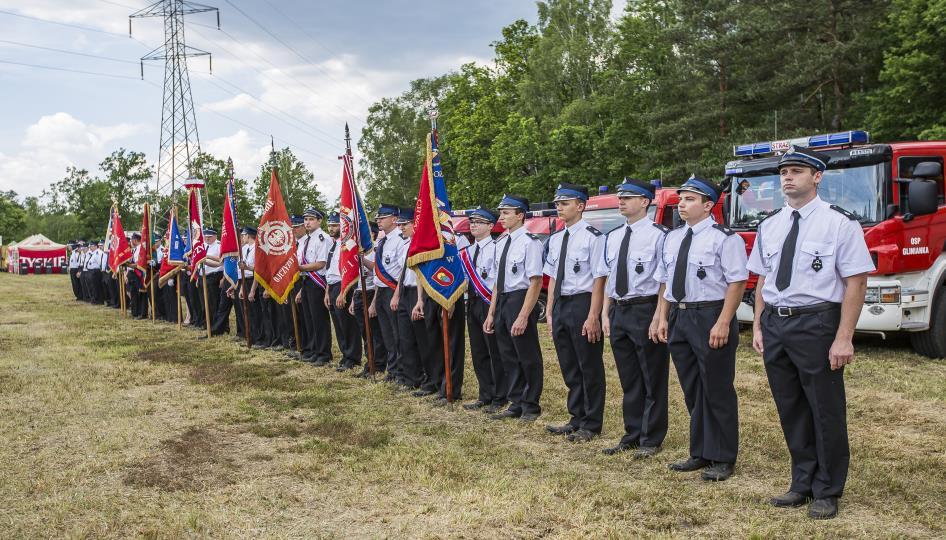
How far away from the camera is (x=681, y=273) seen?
5445 millimetres

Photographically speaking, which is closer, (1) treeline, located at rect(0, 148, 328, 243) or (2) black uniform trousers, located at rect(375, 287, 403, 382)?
(2) black uniform trousers, located at rect(375, 287, 403, 382)

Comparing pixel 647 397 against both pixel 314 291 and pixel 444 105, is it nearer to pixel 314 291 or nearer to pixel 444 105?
pixel 314 291

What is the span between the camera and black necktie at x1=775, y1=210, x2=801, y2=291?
4602 mm

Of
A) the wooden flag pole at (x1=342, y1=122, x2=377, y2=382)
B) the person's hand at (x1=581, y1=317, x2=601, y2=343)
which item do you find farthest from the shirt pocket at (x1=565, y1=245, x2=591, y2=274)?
the wooden flag pole at (x1=342, y1=122, x2=377, y2=382)

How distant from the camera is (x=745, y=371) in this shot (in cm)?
944

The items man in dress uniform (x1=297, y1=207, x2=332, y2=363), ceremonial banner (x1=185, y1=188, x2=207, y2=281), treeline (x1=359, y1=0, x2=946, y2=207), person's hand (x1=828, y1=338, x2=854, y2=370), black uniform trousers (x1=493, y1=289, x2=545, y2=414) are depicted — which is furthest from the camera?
treeline (x1=359, y1=0, x2=946, y2=207)

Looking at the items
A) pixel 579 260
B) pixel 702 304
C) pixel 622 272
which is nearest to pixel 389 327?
pixel 579 260

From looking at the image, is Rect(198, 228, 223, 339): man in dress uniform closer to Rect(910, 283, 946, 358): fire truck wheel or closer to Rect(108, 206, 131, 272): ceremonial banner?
Rect(108, 206, 131, 272): ceremonial banner

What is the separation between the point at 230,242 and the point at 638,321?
9.47 meters

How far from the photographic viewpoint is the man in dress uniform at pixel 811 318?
4.45 m

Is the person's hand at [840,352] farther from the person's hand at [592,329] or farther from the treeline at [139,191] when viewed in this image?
the treeline at [139,191]

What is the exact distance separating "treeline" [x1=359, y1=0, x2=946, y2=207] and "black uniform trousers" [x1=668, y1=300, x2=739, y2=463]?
63.9 feet

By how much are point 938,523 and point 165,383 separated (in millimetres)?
8306

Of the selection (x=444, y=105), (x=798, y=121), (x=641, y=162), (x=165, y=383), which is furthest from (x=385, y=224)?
(x=444, y=105)
